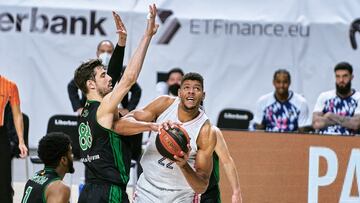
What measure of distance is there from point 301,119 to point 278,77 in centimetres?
66

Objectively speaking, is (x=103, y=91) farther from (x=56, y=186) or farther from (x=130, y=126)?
(x=56, y=186)

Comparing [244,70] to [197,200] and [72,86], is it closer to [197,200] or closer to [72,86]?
[72,86]

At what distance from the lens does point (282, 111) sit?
13.4 m

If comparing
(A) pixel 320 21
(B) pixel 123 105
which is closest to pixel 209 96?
(A) pixel 320 21

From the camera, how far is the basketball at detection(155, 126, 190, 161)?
734 centimetres

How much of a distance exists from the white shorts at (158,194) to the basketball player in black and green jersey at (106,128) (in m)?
0.41

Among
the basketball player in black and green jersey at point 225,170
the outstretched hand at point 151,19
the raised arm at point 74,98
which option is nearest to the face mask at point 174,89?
the raised arm at point 74,98

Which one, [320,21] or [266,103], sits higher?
[320,21]

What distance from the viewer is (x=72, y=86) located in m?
12.7

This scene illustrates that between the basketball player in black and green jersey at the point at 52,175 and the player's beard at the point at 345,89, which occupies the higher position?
the player's beard at the point at 345,89

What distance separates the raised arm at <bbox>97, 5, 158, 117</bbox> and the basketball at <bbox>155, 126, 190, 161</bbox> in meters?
0.46

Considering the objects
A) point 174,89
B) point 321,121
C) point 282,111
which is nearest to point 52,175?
point 174,89

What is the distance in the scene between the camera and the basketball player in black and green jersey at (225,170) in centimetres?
861

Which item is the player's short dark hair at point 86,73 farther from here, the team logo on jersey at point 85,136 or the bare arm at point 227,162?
the bare arm at point 227,162
